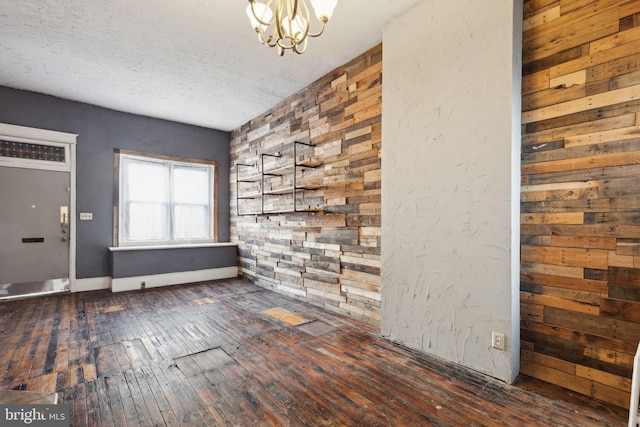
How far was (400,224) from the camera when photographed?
9.30ft

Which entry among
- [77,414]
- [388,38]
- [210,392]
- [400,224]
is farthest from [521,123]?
[77,414]

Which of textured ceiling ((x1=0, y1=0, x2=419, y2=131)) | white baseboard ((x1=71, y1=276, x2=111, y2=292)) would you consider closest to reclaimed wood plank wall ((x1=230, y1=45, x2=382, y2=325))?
textured ceiling ((x1=0, y1=0, x2=419, y2=131))

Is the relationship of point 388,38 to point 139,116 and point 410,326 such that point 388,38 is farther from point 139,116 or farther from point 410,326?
point 139,116

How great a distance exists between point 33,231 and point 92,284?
3.74 feet

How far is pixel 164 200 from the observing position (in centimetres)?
565

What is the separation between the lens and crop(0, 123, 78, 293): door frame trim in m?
4.33

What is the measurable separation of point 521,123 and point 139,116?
579cm

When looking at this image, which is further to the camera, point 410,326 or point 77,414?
point 410,326

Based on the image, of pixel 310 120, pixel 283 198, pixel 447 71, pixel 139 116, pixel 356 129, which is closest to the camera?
pixel 447 71

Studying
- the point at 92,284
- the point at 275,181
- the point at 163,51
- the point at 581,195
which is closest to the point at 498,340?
the point at 581,195

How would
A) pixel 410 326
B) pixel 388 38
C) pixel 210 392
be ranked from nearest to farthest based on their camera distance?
1. pixel 210 392
2. pixel 410 326
3. pixel 388 38

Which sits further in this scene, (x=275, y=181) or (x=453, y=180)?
(x=275, y=181)

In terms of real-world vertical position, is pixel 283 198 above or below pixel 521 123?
below

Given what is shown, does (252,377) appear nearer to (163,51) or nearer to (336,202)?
(336,202)
